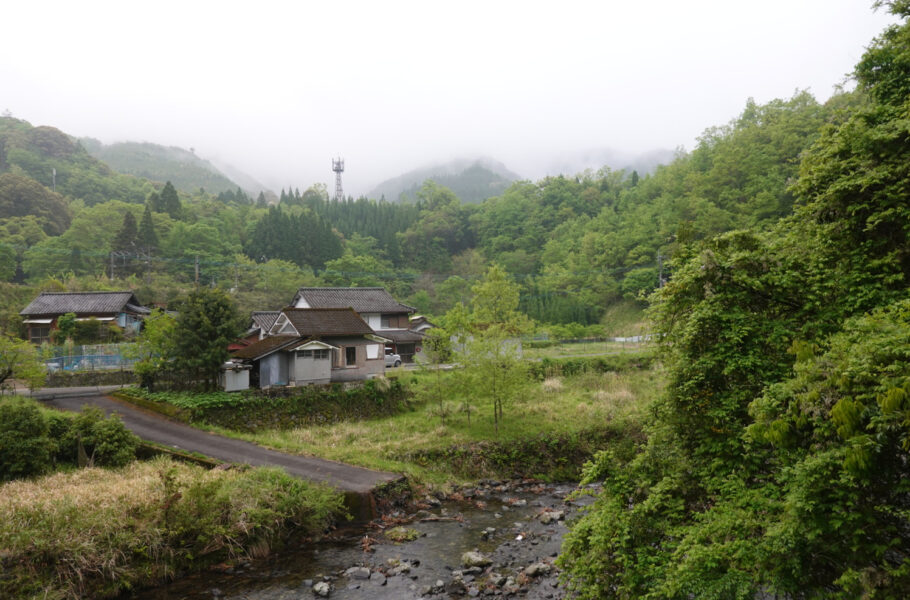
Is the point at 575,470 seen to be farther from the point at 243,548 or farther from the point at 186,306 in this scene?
the point at 186,306

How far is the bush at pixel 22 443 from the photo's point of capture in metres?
13.0

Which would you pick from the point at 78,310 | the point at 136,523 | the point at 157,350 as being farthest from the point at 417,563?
the point at 78,310

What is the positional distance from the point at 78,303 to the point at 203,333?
78.7 feet

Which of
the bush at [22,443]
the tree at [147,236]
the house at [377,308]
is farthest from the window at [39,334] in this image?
the bush at [22,443]

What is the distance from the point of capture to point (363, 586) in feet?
34.3

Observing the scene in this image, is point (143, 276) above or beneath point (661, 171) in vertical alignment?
beneath

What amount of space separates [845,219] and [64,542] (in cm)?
1560

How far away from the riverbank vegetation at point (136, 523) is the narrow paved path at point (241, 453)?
1.46m

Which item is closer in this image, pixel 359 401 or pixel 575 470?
pixel 575 470

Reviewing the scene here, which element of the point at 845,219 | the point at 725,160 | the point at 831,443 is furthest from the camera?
the point at 725,160

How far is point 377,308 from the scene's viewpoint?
40969 mm

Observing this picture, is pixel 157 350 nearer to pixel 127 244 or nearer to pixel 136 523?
pixel 136 523

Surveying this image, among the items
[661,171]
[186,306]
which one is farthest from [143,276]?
[661,171]

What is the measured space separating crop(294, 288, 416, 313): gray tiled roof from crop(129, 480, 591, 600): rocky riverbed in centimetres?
2635
